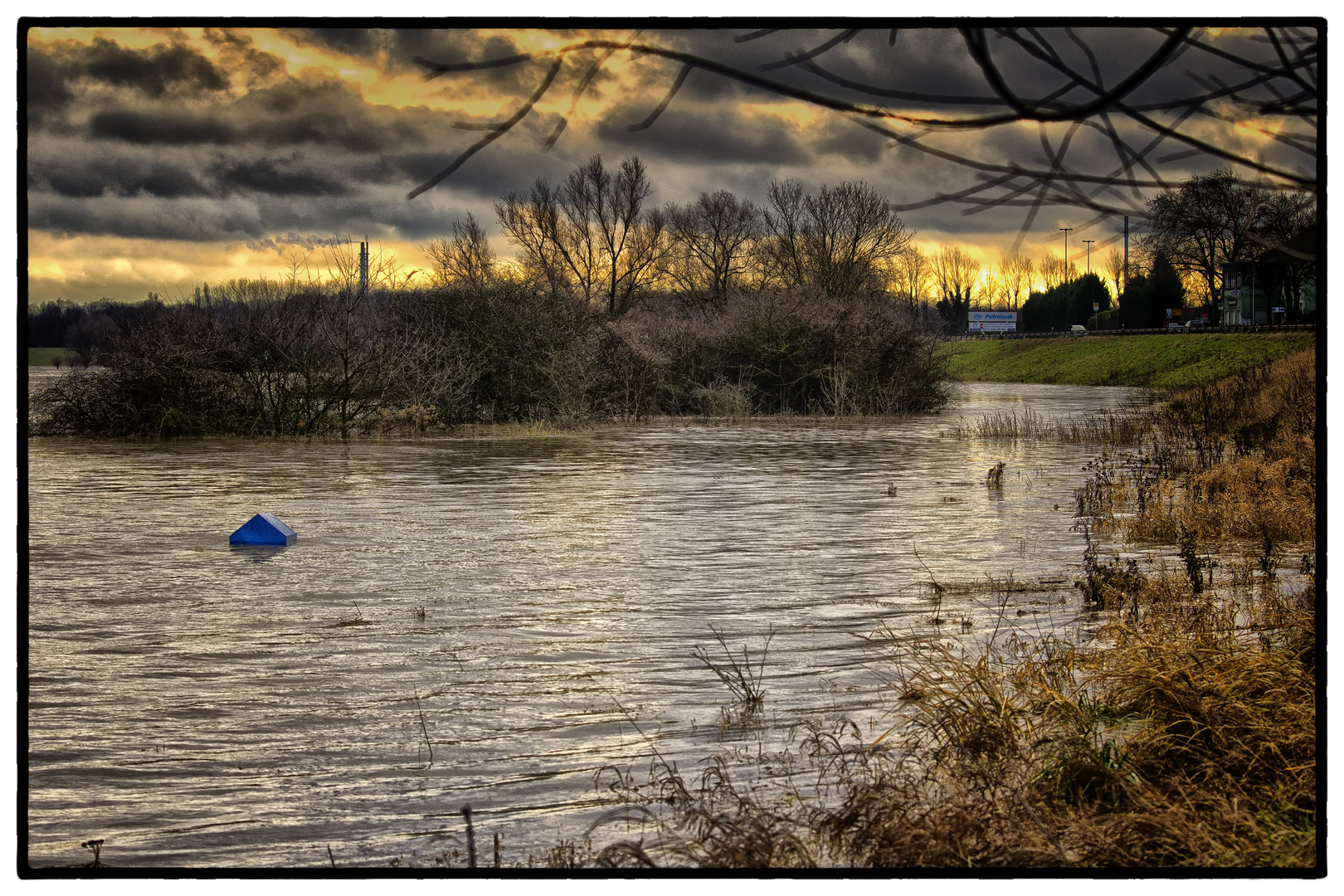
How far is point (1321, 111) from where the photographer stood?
3.89 m

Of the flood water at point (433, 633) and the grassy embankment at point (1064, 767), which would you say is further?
the flood water at point (433, 633)

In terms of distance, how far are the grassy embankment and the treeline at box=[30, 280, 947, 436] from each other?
22.5 metres

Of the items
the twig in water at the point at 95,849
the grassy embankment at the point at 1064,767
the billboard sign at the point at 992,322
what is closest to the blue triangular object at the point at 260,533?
the grassy embankment at the point at 1064,767

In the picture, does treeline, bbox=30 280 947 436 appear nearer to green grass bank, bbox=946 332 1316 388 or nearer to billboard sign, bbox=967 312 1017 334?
green grass bank, bbox=946 332 1316 388

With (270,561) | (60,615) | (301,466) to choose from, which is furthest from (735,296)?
(60,615)

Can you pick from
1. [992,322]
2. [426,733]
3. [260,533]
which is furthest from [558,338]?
[992,322]

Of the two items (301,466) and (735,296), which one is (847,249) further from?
(301,466)

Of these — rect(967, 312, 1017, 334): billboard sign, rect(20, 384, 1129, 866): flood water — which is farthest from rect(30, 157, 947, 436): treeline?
rect(967, 312, 1017, 334): billboard sign

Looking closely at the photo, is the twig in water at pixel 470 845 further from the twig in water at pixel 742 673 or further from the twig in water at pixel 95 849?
the twig in water at pixel 742 673

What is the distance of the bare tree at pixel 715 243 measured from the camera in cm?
4588

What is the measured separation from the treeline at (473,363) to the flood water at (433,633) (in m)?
8.44

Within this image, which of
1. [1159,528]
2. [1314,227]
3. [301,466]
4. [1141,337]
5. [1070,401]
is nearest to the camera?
[1314,227]

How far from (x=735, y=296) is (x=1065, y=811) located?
38570mm

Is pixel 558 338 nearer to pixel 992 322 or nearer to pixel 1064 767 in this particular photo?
pixel 1064 767
